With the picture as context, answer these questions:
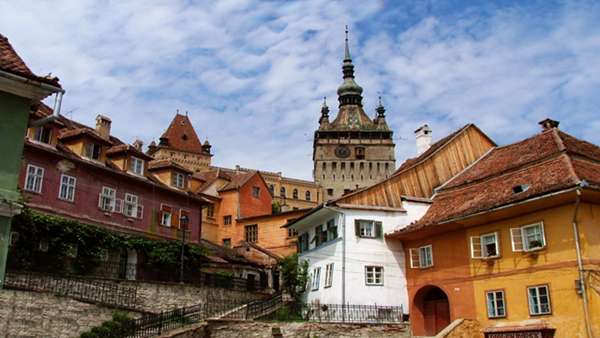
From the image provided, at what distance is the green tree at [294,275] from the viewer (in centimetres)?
3375

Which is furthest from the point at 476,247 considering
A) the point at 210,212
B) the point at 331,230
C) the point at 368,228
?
the point at 210,212

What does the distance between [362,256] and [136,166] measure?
47.2 ft

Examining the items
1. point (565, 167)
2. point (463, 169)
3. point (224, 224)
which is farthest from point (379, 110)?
point (565, 167)

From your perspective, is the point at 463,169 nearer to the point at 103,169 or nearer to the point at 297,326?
the point at 297,326

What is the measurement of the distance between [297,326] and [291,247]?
22029mm

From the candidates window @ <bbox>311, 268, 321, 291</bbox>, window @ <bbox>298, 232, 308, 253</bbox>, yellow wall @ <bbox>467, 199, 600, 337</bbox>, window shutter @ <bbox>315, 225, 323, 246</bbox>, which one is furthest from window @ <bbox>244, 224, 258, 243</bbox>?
yellow wall @ <bbox>467, 199, 600, 337</bbox>

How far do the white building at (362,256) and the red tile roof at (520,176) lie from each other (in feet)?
4.77

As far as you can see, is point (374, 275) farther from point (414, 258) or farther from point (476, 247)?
point (476, 247)

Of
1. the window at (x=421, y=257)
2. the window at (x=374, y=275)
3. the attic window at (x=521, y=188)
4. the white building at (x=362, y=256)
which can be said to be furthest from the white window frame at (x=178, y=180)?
the attic window at (x=521, y=188)

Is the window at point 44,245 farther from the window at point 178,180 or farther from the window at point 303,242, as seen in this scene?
the window at point 303,242

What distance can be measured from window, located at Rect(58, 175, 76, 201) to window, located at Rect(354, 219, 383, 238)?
14.8 m

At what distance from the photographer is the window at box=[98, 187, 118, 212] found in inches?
1215

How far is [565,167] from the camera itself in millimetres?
23609

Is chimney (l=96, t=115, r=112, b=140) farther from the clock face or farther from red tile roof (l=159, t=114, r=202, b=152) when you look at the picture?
the clock face
